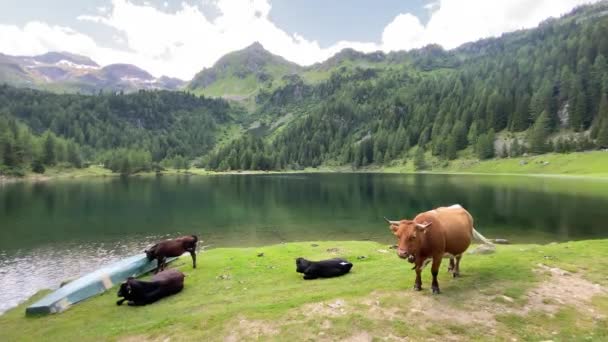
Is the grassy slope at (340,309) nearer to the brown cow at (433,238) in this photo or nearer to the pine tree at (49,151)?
the brown cow at (433,238)

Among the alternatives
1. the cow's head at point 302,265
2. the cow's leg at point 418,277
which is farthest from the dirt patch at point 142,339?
the cow's head at point 302,265

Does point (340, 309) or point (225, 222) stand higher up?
point (340, 309)

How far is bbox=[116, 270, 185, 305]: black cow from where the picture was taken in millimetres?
18219

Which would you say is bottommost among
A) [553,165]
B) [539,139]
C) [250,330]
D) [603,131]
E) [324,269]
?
[324,269]

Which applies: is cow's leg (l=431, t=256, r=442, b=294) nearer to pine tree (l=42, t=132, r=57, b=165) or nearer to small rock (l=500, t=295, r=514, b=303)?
small rock (l=500, t=295, r=514, b=303)

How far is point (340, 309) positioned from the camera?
13.2 meters

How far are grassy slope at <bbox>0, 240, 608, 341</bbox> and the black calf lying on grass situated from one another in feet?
2.12

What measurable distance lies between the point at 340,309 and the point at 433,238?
474 centimetres

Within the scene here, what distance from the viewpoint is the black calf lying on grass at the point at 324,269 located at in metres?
20.5

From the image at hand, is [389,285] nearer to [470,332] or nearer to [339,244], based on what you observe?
[470,332]

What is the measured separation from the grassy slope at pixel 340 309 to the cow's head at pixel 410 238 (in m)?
1.79

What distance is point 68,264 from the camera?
33.8 meters

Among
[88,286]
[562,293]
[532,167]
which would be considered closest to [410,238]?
[562,293]

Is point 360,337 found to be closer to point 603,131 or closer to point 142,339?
point 142,339
